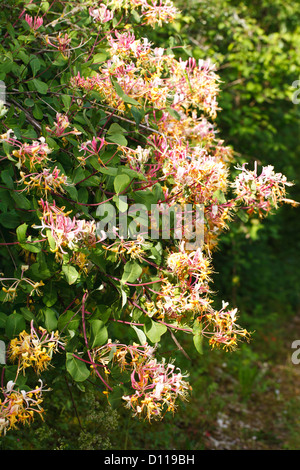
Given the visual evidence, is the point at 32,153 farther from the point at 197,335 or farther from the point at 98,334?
the point at 197,335

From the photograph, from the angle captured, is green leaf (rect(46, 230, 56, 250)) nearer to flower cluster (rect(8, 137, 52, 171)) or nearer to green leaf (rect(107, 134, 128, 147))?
flower cluster (rect(8, 137, 52, 171))

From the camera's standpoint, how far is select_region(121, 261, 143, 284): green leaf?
153 cm

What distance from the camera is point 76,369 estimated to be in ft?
4.78

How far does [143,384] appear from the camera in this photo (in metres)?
1.45

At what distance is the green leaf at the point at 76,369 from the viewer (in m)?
1.44

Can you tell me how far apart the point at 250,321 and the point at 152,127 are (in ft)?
12.2

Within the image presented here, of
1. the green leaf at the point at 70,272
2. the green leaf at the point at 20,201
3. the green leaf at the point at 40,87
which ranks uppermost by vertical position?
the green leaf at the point at 40,87

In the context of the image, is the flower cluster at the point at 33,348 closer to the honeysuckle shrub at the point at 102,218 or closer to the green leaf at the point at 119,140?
the honeysuckle shrub at the point at 102,218

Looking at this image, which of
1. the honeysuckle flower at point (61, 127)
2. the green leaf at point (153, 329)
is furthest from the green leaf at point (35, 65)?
the green leaf at point (153, 329)

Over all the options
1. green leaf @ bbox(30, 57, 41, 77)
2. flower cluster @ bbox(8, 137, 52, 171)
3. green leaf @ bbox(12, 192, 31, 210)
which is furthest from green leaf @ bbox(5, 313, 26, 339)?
green leaf @ bbox(30, 57, 41, 77)

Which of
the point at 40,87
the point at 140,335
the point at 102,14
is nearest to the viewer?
the point at 140,335

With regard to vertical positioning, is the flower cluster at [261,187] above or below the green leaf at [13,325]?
above

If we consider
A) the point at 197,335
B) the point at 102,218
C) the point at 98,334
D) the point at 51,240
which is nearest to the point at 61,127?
the point at 102,218

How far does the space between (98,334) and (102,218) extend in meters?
0.35
